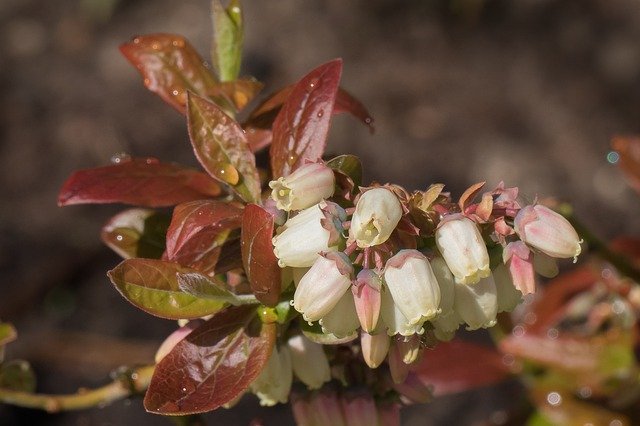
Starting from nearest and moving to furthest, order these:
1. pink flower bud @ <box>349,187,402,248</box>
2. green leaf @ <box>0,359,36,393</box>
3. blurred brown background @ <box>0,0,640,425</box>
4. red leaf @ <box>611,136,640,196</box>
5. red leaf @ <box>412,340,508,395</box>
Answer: pink flower bud @ <box>349,187,402,248</box> → green leaf @ <box>0,359,36,393</box> → red leaf @ <box>611,136,640,196</box> → red leaf @ <box>412,340,508,395</box> → blurred brown background @ <box>0,0,640,425</box>

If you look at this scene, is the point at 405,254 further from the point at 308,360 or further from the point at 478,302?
the point at 308,360

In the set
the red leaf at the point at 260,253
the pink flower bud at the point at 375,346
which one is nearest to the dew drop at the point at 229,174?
the red leaf at the point at 260,253

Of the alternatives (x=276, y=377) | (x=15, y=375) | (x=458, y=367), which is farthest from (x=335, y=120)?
(x=276, y=377)

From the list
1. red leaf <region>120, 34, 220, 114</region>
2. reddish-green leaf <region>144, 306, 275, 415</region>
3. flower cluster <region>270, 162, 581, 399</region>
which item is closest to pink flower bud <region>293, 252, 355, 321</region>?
flower cluster <region>270, 162, 581, 399</region>

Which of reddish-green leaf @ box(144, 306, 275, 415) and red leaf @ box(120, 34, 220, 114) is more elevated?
red leaf @ box(120, 34, 220, 114)

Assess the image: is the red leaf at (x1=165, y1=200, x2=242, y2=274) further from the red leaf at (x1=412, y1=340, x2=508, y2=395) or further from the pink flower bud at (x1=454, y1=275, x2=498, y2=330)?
the red leaf at (x1=412, y1=340, x2=508, y2=395)

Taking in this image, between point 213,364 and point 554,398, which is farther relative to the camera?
point 554,398
